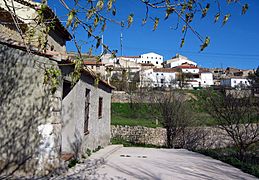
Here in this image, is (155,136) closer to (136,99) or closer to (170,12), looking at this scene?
(136,99)

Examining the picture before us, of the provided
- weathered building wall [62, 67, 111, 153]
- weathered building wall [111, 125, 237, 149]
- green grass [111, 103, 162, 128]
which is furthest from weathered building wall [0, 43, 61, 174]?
green grass [111, 103, 162, 128]

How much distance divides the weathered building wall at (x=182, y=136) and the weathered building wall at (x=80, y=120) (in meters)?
9.44

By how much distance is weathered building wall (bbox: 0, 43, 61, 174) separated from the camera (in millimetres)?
6215

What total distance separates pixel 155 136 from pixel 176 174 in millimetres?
15623

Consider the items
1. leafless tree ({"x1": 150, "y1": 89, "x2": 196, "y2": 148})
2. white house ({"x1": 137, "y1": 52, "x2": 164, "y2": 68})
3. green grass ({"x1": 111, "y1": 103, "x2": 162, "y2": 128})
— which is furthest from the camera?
white house ({"x1": 137, "y1": 52, "x2": 164, "y2": 68})

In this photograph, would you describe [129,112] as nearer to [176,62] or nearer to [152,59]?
[176,62]

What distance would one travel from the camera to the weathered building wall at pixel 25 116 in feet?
20.4

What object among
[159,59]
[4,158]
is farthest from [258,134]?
[159,59]

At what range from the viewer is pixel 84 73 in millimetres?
9211

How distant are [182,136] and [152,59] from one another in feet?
281

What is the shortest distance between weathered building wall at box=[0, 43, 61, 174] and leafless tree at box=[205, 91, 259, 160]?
9363mm

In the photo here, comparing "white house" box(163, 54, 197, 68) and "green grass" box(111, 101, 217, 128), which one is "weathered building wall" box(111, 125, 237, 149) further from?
"white house" box(163, 54, 197, 68)

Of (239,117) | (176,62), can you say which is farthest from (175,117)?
(176,62)

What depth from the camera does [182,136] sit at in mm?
19891
